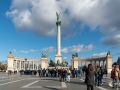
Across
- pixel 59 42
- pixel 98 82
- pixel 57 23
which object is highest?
pixel 57 23

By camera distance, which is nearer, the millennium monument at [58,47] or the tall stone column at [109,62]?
the millennium monument at [58,47]

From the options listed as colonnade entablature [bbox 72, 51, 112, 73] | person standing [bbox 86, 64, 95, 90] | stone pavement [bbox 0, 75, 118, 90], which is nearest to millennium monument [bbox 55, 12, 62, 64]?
colonnade entablature [bbox 72, 51, 112, 73]

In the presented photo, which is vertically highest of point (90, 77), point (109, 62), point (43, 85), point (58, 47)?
point (58, 47)

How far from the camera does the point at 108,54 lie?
363 feet

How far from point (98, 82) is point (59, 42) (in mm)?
78158

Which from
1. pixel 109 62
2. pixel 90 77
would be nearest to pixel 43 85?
pixel 90 77

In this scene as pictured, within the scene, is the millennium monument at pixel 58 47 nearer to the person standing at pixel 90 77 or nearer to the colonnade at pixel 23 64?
the colonnade at pixel 23 64

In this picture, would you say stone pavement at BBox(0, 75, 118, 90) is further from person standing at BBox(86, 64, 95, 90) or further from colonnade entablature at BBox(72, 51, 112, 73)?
colonnade entablature at BBox(72, 51, 112, 73)

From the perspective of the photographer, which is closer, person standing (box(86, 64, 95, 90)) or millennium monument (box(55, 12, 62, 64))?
person standing (box(86, 64, 95, 90))

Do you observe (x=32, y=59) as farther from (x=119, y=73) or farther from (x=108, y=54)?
(x=119, y=73)

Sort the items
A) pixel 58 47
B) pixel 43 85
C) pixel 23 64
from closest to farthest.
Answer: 1. pixel 43 85
2. pixel 58 47
3. pixel 23 64

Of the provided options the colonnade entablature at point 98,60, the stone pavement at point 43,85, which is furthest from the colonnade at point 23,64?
the stone pavement at point 43,85

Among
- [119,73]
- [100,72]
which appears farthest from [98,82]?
[119,73]

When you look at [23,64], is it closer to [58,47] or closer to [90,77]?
[58,47]
